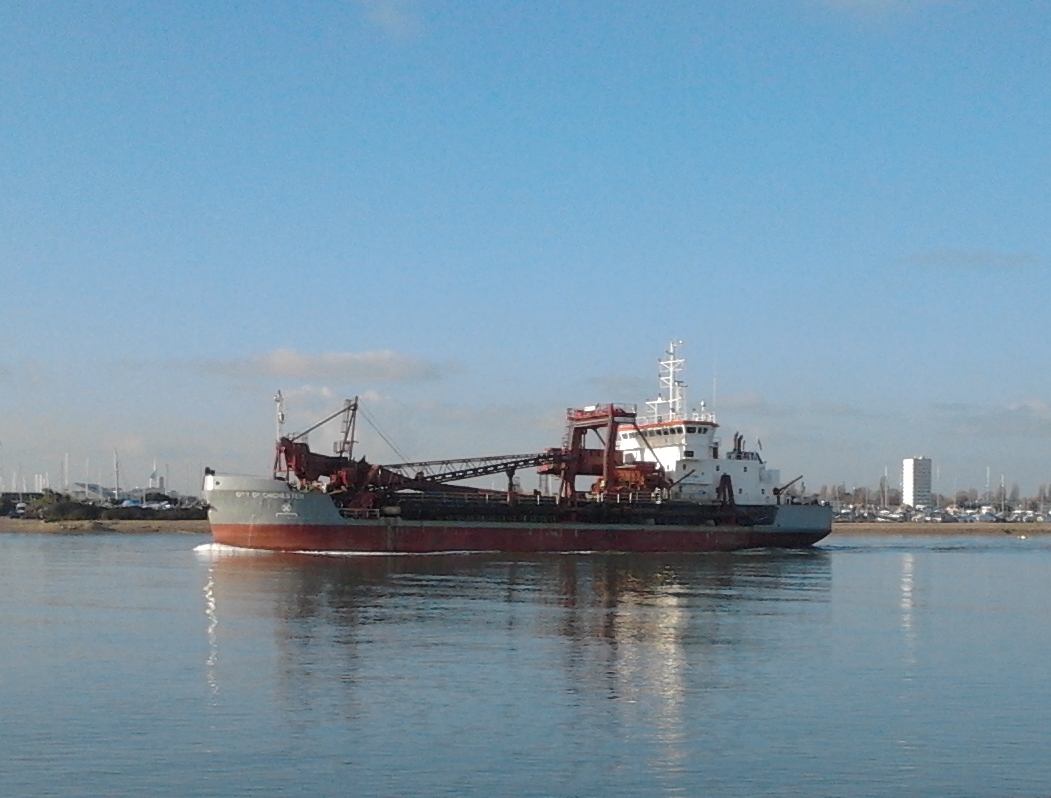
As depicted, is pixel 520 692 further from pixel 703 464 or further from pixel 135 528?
pixel 135 528

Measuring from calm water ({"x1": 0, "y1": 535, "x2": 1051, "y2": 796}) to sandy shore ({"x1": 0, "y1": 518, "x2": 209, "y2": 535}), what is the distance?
78.3m

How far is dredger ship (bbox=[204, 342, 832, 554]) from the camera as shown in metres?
56.2

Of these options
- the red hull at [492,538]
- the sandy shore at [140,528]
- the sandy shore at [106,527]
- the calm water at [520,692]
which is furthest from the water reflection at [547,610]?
the sandy shore at [140,528]

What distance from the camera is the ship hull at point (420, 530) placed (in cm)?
5588

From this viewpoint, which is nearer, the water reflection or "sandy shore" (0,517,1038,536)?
the water reflection

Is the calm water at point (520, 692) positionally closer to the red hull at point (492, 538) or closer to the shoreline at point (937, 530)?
the red hull at point (492, 538)

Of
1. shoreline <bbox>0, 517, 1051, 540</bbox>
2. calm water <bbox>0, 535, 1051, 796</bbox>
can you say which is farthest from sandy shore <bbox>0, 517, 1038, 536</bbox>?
calm water <bbox>0, 535, 1051, 796</bbox>

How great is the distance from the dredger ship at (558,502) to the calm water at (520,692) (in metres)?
16.8

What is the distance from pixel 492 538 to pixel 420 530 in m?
3.89

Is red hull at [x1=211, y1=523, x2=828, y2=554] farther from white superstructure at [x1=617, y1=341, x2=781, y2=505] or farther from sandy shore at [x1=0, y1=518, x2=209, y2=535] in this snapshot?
sandy shore at [x1=0, y1=518, x2=209, y2=535]

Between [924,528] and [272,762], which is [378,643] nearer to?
[272,762]

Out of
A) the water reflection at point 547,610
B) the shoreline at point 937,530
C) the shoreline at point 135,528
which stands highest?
the water reflection at point 547,610

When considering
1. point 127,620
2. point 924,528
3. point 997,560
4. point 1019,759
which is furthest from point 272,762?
point 924,528

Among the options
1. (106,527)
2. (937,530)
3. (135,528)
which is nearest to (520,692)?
(135,528)
